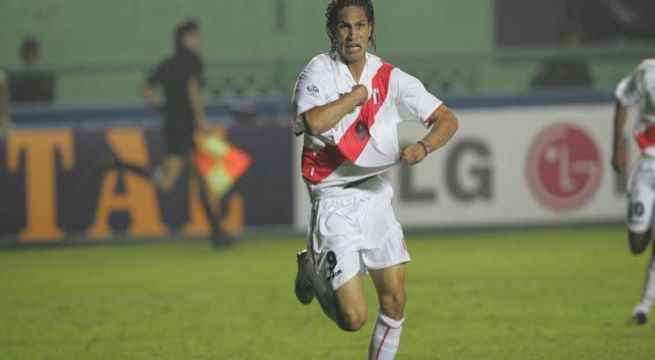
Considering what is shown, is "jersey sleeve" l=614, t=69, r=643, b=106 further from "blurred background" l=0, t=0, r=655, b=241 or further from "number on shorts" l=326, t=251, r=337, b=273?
"blurred background" l=0, t=0, r=655, b=241

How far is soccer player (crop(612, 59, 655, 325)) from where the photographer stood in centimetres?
946

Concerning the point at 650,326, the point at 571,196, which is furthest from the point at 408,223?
→ the point at 650,326

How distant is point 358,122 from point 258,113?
8974 millimetres

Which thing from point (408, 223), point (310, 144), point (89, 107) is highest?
point (310, 144)

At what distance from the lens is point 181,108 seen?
14977 millimetres

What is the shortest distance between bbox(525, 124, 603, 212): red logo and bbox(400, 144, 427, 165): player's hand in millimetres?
9429

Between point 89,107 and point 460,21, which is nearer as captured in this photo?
point 89,107

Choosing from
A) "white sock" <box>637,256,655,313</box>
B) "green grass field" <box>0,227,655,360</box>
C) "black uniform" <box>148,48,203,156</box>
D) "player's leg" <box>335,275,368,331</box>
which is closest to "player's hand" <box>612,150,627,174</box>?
"white sock" <box>637,256,655,313</box>

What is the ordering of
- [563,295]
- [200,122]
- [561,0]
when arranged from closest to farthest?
1. [563,295]
2. [200,122]
3. [561,0]

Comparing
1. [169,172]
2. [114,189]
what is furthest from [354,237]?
[114,189]

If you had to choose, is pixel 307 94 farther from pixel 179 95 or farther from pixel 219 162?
pixel 219 162

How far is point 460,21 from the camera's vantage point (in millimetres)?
17484

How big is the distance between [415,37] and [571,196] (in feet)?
10.2

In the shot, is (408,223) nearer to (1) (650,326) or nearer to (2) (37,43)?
(2) (37,43)
